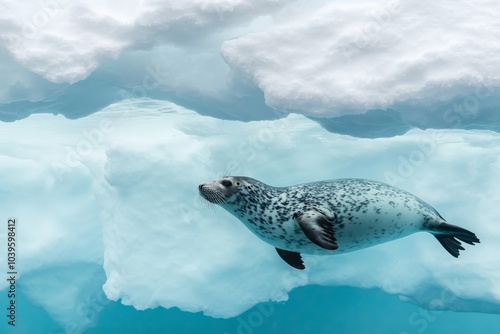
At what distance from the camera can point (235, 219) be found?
856 centimetres

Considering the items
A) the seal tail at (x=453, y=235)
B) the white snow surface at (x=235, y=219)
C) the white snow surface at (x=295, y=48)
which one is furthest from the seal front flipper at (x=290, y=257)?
the white snow surface at (x=235, y=219)

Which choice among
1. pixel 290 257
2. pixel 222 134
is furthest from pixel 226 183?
pixel 222 134

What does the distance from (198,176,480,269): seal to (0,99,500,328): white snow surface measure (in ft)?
13.5

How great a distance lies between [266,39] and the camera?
5531mm

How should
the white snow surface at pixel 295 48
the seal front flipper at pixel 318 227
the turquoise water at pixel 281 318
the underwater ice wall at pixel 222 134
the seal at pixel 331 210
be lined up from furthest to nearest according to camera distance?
the turquoise water at pixel 281 318
the underwater ice wall at pixel 222 134
the white snow surface at pixel 295 48
the seal at pixel 331 210
the seal front flipper at pixel 318 227

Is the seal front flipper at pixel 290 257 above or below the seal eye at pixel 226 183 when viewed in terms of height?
below

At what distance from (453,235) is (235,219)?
4.72 meters

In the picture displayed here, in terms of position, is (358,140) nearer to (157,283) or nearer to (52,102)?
(157,283)

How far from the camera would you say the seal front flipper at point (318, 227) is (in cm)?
314

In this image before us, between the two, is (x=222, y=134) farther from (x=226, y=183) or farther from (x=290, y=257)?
(x=226, y=183)

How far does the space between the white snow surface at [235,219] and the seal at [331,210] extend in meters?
4.11

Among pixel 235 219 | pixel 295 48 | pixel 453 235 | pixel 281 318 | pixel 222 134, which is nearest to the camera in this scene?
pixel 453 235

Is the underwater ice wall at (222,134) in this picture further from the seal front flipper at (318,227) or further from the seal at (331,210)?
the seal front flipper at (318,227)

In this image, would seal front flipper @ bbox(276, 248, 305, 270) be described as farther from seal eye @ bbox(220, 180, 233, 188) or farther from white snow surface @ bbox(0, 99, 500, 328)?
white snow surface @ bbox(0, 99, 500, 328)
